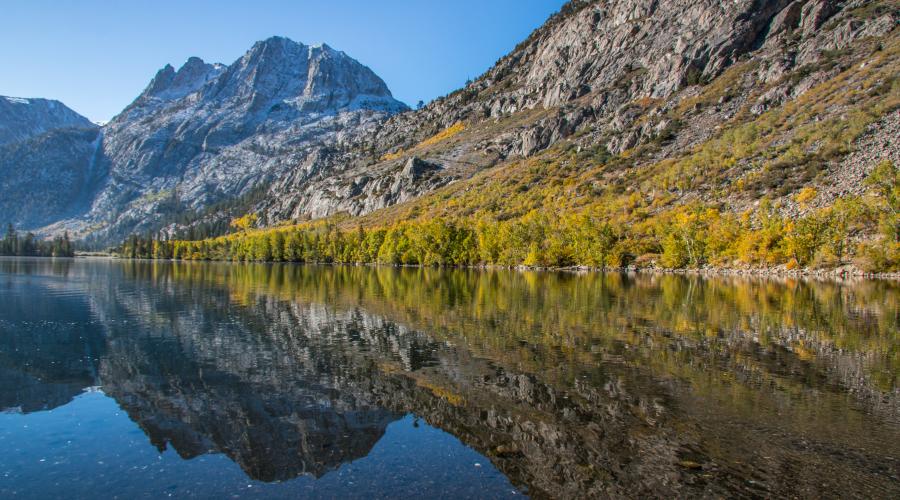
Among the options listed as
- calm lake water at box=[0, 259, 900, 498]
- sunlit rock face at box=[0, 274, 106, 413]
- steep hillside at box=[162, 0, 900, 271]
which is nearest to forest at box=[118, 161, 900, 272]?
steep hillside at box=[162, 0, 900, 271]

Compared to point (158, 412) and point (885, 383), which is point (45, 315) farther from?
point (885, 383)

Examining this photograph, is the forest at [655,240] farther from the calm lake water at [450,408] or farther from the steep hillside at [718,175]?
the calm lake water at [450,408]

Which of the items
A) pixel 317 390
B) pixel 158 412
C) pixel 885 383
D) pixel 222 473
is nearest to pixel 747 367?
pixel 885 383

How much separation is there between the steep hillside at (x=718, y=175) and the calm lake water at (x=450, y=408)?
6197 centimetres

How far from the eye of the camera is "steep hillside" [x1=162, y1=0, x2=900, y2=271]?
87812 mm

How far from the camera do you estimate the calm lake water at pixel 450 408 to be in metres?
11.2

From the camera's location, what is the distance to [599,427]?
1416 cm

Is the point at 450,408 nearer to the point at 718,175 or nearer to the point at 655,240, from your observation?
the point at 655,240

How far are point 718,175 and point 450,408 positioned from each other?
123094 millimetres

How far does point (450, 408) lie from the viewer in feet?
53.0

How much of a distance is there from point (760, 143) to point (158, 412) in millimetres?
139249

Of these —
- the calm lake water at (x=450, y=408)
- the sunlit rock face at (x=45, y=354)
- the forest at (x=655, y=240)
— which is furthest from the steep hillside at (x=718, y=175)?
the sunlit rock face at (x=45, y=354)

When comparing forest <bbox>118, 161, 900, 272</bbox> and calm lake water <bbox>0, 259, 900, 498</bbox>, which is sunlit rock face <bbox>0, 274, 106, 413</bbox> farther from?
forest <bbox>118, 161, 900, 272</bbox>

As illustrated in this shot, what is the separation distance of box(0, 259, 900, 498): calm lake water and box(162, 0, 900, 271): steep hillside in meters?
62.0
